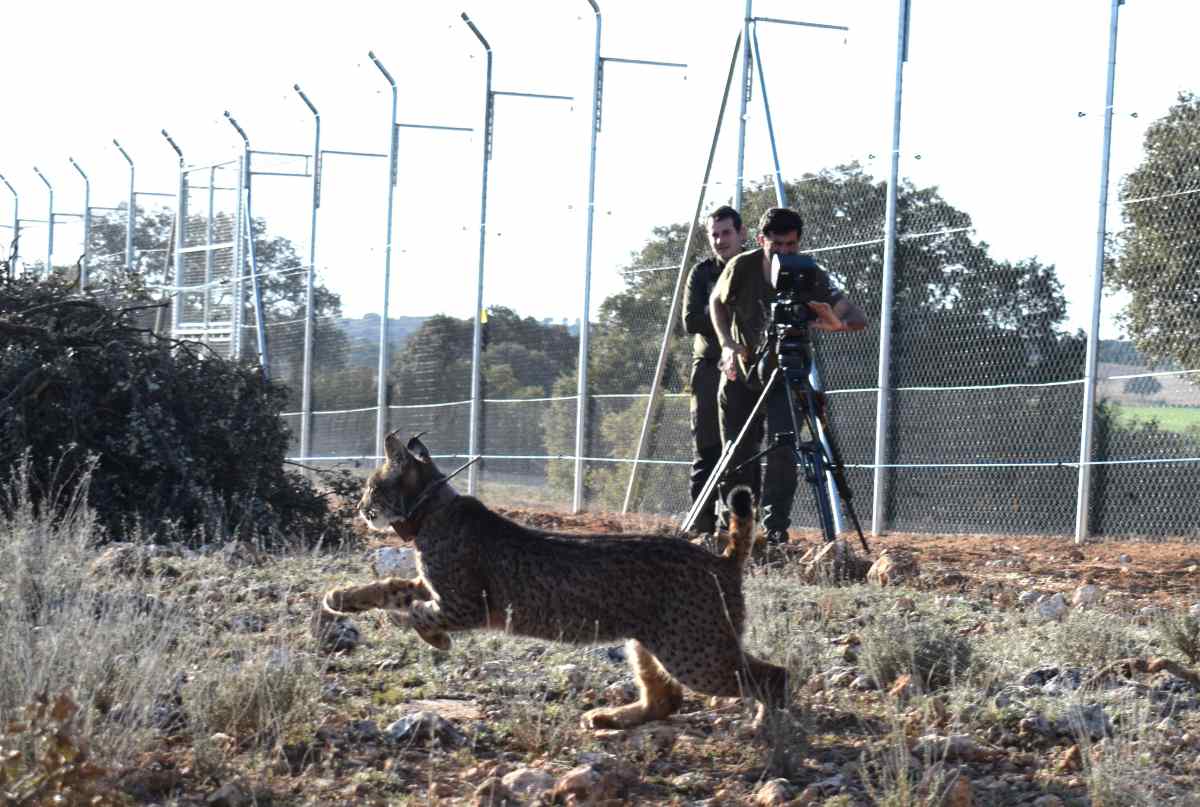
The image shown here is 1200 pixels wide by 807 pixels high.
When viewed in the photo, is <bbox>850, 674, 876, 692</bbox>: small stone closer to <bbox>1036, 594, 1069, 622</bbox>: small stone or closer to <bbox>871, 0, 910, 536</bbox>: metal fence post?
<bbox>1036, 594, 1069, 622</bbox>: small stone

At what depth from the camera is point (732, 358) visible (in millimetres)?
9594

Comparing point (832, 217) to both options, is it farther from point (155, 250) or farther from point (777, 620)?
point (155, 250)

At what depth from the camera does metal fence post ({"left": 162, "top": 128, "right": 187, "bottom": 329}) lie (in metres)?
25.8

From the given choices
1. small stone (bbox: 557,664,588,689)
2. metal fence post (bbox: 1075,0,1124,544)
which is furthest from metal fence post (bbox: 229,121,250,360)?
small stone (bbox: 557,664,588,689)

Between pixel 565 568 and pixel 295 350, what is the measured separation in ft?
58.7

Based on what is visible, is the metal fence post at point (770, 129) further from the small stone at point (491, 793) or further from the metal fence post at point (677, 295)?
the small stone at point (491, 793)

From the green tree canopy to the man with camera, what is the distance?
10.5 ft

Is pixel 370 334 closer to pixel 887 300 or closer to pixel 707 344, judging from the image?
pixel 887 300

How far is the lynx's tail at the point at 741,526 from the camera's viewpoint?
5.74 meters

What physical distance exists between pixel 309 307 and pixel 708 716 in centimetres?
1695

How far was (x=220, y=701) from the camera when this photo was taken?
526 centimetres

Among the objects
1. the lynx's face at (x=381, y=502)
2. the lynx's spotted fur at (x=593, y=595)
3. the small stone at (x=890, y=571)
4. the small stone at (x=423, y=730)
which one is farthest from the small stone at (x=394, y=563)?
the small stone at (x=423, y=730)

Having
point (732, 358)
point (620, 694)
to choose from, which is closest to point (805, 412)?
point (732, 358)

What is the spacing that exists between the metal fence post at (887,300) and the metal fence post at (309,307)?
33.6ft
